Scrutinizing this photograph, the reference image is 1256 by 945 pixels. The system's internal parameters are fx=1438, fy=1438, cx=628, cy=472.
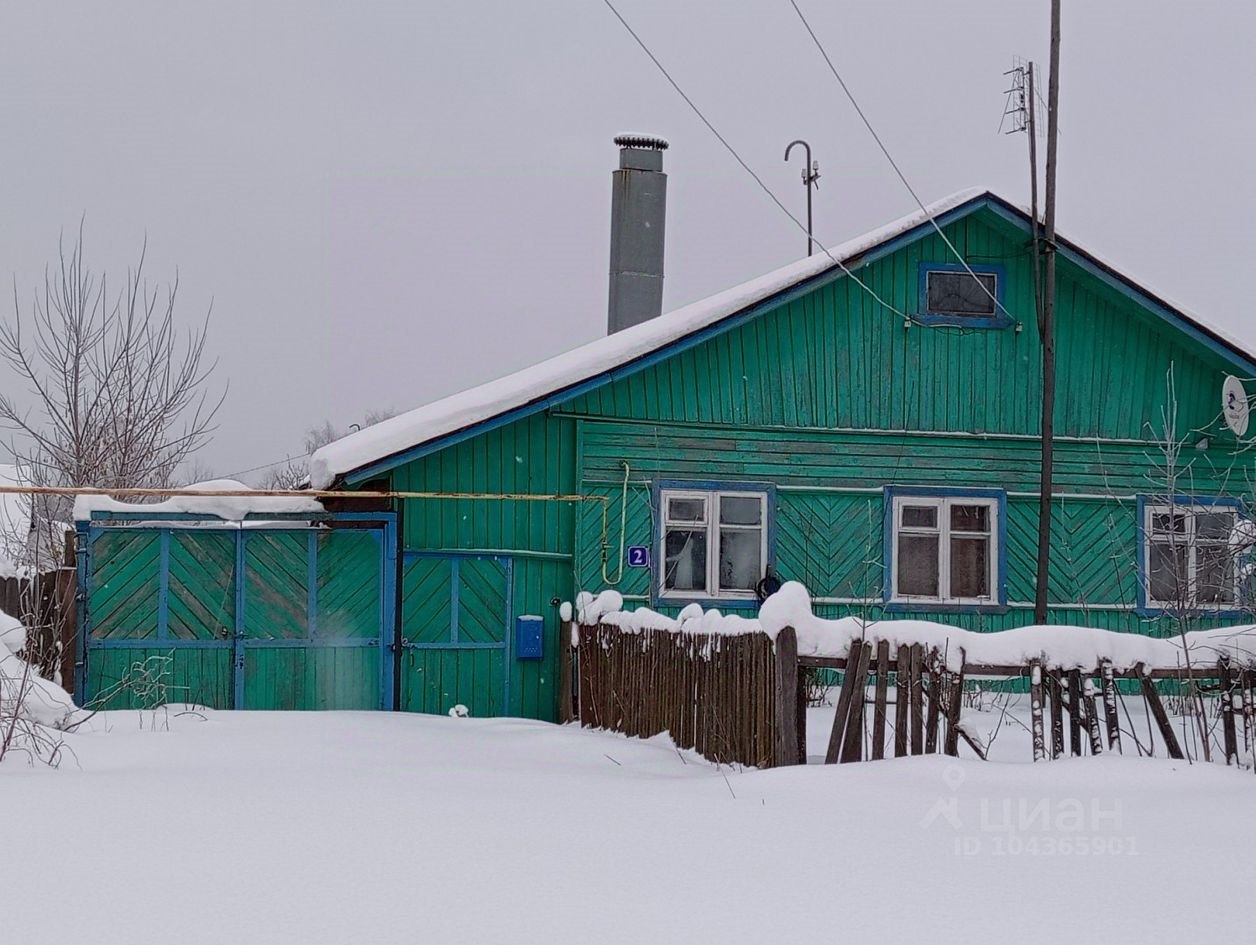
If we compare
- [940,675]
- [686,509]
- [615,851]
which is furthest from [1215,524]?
[615,851]

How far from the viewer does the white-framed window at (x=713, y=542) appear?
1523 centimetres

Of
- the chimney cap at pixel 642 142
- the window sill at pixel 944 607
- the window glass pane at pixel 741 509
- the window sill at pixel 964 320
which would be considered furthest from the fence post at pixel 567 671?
the chimney cap at pixel 642 142

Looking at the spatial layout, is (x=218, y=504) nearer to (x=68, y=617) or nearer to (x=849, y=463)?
(x=68, y=617)

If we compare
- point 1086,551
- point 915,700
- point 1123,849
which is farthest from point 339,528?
point 1123,849

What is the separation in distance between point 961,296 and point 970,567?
9.89 ft

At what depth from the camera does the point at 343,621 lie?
45.3 ft

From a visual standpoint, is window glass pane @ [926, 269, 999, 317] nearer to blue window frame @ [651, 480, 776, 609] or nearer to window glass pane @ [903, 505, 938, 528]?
window glass pane @ [903, 505, 938, 528]

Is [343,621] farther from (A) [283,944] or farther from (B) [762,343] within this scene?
(A) [283,944]

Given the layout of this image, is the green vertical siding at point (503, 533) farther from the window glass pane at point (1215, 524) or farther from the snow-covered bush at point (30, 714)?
the window glass pane at point (1215, 524)

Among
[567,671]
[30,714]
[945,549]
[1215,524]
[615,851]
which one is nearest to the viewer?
[615,851]

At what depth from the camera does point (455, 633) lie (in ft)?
46.6

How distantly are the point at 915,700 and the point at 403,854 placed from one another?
11.7 ft

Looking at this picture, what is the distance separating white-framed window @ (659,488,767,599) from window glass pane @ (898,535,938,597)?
5.24 feet

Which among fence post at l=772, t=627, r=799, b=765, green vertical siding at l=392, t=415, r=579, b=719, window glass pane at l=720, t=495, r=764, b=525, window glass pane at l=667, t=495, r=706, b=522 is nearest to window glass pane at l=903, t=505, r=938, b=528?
window glass pane at l=720, t=495, r=764, b=525
